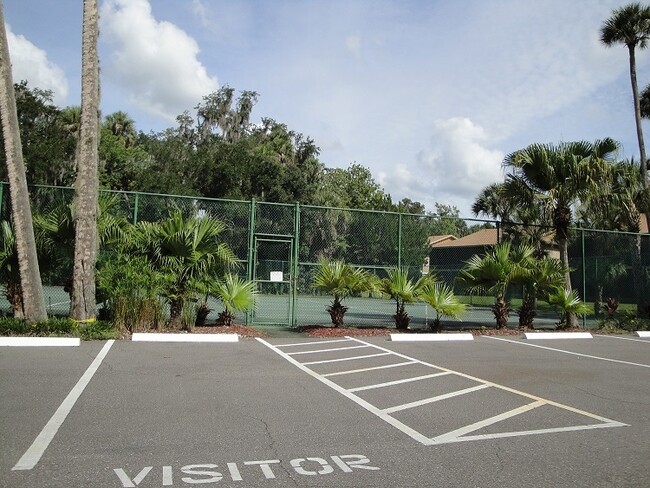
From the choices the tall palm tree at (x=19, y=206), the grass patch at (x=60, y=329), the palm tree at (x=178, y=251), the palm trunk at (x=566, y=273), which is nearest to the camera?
the grass patch at (x=60, y=329)

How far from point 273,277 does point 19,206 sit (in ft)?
19.1

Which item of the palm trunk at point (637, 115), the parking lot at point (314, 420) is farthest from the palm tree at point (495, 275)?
the palm trunk at point (637, 115)

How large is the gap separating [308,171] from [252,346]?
35.2 meters

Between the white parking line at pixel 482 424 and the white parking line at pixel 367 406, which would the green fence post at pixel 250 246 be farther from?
the white parking line at pixel 482 424

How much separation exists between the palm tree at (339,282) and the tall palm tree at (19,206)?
6162 mm

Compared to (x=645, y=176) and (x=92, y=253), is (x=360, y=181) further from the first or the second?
(x=92, y=253)

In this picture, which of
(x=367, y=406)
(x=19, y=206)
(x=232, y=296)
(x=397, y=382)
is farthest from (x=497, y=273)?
(x=19, y=206)

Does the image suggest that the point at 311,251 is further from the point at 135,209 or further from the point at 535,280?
the point at 535,280

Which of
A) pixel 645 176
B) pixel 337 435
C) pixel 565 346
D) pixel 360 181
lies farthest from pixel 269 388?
pixel 360 181

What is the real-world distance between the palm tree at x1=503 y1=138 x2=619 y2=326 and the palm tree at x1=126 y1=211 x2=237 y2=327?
8.99 m

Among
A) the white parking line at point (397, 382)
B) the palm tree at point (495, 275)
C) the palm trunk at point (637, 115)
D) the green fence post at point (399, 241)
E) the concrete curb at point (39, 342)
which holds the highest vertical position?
the palm trunk at point (637, 115)

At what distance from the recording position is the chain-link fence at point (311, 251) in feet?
46.0

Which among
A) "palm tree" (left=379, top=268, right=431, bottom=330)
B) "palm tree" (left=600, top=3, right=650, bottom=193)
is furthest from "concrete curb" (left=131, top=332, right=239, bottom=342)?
"palm tree" (left=600, top=3, right=650, bottom=193)

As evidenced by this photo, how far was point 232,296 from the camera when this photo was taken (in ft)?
43.4
